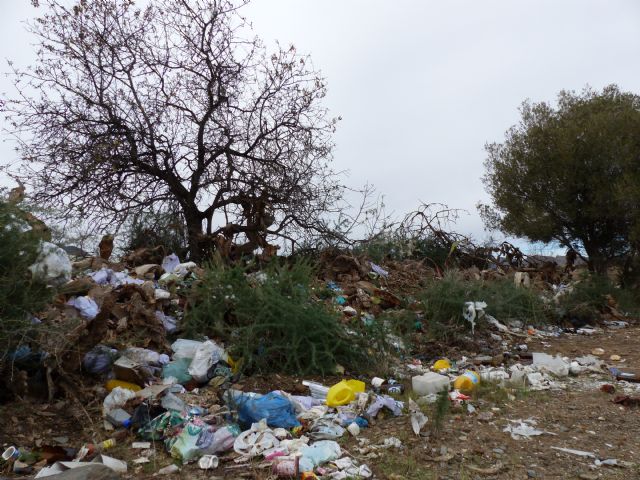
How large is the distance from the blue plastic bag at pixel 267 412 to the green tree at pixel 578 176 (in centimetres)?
889

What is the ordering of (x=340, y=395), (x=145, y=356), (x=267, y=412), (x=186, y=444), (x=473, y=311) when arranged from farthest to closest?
(x=473, y=311)
(x=145, y=356)
(x=340, y=395)
(x=267, y=412)
(x=186, y=444)

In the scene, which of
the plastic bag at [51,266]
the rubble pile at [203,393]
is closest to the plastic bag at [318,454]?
the rubble pile at [203,393]

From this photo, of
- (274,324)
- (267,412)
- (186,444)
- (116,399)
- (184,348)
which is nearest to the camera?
(186,444)

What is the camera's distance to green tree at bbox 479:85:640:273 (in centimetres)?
1060

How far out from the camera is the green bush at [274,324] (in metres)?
3.98

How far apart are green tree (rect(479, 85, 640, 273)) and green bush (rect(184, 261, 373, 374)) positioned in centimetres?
780

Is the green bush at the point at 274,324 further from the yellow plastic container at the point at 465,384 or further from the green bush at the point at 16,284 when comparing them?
the green bush at the point at 16,284

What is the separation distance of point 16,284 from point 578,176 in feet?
33.7

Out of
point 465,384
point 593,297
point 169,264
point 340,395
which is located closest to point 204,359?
point 340,395

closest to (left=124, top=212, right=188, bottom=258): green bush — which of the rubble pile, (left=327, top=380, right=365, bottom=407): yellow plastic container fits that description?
the rubble pile

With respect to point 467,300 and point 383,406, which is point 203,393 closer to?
point 383,406

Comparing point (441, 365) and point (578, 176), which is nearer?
point (441, 365)

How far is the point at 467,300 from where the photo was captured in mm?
6074

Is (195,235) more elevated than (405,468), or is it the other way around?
(195,235)
